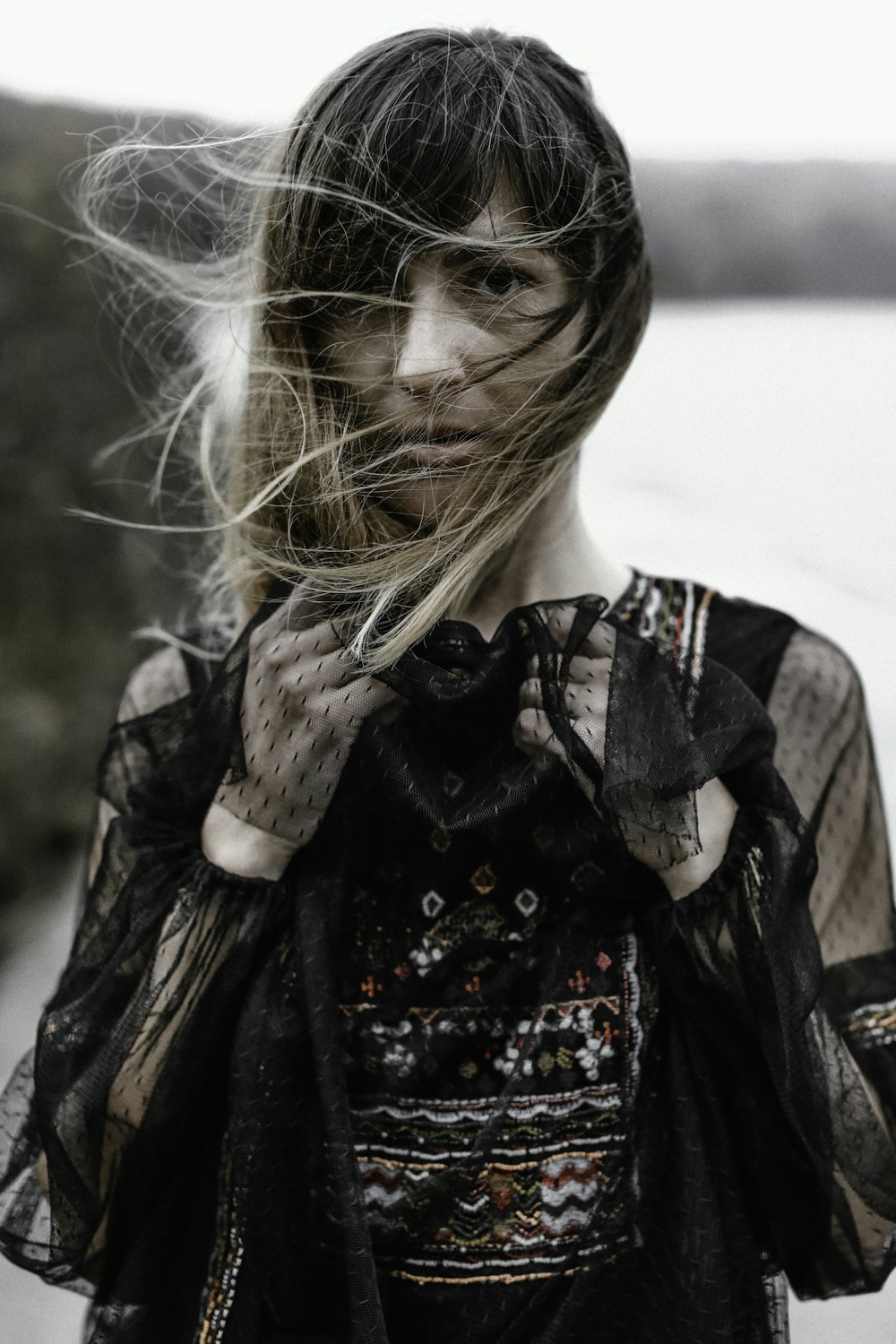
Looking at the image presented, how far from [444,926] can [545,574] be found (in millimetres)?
323

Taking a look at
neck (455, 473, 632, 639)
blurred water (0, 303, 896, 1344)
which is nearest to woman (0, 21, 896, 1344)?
neck (455, 473, 632, 639)

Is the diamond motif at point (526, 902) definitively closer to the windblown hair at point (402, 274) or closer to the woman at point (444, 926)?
the woman at point (444, 926)

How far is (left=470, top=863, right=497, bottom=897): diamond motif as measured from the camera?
772mm

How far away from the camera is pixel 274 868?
758 millimetres

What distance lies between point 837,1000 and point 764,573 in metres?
0.95

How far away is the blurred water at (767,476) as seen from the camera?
1592 mm

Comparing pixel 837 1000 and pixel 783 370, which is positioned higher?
pixel 783 370

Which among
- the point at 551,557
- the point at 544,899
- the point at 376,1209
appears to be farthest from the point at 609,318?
the point at 376,1209

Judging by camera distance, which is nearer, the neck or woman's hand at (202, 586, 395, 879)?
woman's hand at (202, 586, 395, 879)

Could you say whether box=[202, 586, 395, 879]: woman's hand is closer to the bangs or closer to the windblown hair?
the windblown hair

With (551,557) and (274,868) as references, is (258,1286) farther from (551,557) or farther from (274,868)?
(551,557)

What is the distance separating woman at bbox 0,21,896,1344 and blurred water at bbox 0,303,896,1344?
77 cm

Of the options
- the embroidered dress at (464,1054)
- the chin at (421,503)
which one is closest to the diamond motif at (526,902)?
the embroidered dress at (464,1054)

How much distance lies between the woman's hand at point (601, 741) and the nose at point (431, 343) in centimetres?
21
